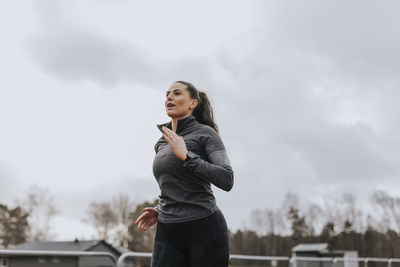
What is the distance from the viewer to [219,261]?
217cm

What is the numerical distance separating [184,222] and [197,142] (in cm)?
43

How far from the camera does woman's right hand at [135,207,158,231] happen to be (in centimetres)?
245

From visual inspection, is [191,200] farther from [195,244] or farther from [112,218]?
[112,218]

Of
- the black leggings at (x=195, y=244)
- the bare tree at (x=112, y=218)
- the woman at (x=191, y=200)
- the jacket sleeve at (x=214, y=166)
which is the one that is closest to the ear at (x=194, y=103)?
the woman at (x=191, y=200)

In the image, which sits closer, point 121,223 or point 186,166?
point 186,166

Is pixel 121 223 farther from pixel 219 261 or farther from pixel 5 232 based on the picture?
pixel 219 261

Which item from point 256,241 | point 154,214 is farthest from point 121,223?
point 154,214

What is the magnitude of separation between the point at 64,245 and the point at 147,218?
1830 inches

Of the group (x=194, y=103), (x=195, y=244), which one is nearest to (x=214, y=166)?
(x=195, y=244)

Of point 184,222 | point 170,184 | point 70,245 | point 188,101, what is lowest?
point 70,245

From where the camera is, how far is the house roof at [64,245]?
41531 millimetres

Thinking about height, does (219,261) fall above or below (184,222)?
below

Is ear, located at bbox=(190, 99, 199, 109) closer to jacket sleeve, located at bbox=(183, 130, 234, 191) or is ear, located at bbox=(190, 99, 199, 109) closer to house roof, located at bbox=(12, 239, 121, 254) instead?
jacket sleeve, located at bbox=(183, 130, 234, 191)

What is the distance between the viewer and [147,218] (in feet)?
8.15
